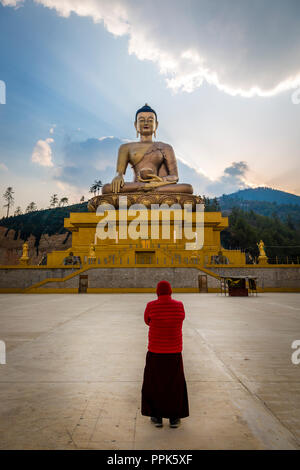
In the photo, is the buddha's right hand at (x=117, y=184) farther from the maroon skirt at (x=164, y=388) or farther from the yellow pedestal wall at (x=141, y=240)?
the maroon skirt at (x=164, y=388)

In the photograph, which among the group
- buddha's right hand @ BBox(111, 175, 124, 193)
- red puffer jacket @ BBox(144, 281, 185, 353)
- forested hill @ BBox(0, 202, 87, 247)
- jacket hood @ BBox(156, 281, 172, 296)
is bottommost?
red puffer jacket @ BBox(144, 281, 185, 353)

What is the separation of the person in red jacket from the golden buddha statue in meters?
22.3

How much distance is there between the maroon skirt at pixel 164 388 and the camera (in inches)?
91.4

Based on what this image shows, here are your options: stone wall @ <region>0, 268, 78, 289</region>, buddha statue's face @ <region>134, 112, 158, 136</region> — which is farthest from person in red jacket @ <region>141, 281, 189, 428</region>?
buddha statue's face @ <region>134, 112, 158, 136</region>

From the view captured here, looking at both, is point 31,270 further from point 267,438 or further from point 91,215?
point 267,438

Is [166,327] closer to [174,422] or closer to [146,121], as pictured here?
[174,422]

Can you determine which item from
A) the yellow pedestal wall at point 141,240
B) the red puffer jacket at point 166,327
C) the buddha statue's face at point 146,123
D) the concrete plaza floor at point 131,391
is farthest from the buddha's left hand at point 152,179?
the red puffer jacket at point 166,327

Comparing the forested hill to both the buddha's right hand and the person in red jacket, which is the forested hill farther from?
the person in red jacket

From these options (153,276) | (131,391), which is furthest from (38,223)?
(131,391)

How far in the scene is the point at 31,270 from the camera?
715 inches

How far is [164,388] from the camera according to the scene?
2.41m

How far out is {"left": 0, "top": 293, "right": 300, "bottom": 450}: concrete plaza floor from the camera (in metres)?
2.09

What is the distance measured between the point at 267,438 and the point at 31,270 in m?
17.9
